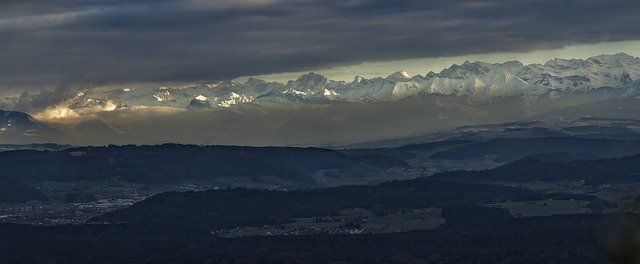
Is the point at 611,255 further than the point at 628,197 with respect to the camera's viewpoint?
No

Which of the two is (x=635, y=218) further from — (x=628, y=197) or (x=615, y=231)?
(x=628, y=197)

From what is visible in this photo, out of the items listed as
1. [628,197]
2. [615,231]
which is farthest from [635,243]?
[628,197]

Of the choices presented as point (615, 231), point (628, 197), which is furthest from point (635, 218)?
point (628, 197)

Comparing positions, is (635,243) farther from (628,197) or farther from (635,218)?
(628,197)

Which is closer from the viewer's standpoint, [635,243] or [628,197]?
[635,243]

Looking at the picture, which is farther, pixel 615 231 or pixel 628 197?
pixel 628 197
